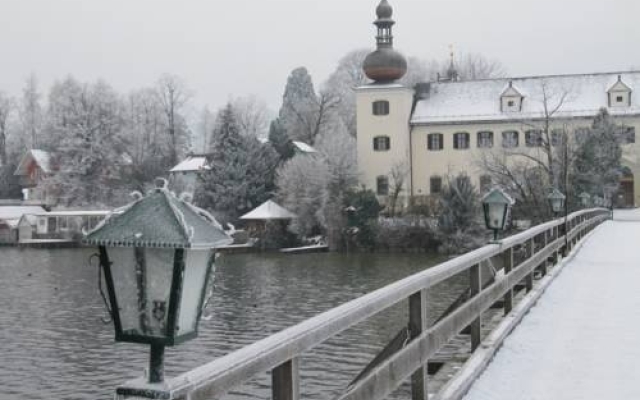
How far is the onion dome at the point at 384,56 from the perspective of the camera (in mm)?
56375

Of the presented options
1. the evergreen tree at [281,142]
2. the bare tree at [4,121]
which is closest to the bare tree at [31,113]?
the bare tree at [4,121]

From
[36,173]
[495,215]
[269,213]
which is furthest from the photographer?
[36,173]

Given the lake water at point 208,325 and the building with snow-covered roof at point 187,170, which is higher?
the building with snow-covered roof at point 187,170

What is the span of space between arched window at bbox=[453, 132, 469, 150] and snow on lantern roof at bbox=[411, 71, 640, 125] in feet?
3.27

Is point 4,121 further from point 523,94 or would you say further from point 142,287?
point 142,287

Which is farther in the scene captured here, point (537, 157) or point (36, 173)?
point (36, 173)

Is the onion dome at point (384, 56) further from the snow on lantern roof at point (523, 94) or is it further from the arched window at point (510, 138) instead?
the arched window at point (510, 138)

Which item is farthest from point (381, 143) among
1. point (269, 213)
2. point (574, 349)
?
point (574, 349)

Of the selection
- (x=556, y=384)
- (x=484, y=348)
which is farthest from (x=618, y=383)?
(x=484, y=348)

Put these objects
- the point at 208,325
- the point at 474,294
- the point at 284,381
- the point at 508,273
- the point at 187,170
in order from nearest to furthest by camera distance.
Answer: the point at 284,381
the point at 474,294
the point at 508,273
the point at 208,325
the point at 187,170

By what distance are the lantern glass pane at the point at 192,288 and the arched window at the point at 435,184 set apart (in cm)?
5712

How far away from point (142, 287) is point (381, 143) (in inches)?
2225

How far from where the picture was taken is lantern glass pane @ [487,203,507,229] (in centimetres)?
984

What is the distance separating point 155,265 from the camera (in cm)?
248
